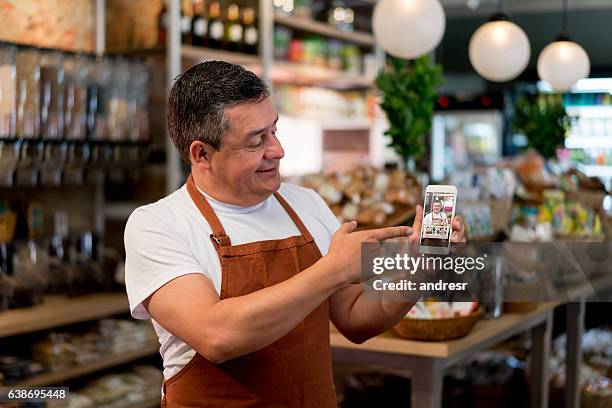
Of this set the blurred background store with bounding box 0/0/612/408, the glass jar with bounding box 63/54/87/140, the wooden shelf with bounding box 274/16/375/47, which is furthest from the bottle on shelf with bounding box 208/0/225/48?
the glass jar with bounding box 63/54/87/140

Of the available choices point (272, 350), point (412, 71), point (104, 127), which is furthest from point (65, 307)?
point (272, 350)

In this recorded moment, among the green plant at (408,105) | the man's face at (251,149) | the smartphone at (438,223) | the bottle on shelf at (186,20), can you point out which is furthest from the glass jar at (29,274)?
the smartphone at (438,223)

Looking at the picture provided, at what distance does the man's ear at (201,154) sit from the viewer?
68.4 inches

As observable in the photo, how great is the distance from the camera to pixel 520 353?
3973 millimetres

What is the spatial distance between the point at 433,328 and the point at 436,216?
1171 mm

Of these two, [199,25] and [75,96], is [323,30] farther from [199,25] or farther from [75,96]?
[75,96]

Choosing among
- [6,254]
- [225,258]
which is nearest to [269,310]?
[225,258]

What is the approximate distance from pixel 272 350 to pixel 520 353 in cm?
248

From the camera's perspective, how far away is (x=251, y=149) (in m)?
1.69

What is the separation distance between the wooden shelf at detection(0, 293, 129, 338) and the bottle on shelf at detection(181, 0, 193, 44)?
5.02ft

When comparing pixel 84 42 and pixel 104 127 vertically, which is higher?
pixel 84 42

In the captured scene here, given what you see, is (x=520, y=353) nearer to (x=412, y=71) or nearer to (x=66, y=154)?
(x=412, y=71)

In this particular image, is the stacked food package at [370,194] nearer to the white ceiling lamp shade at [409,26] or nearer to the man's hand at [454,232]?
the white ceiling lamp shade at [409,26]

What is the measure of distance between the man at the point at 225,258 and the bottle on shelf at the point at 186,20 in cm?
294
